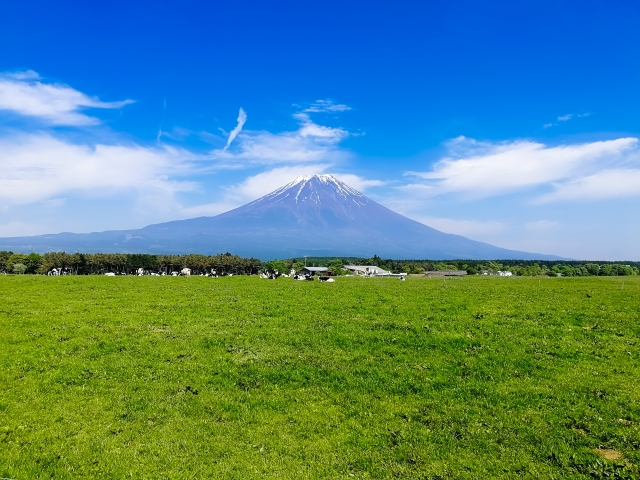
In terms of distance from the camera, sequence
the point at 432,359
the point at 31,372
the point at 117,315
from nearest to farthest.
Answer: the point at 31,372 → the point at 432,359 → the point at 117,315

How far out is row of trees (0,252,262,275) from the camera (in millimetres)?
83500

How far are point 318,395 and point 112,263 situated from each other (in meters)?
93.2

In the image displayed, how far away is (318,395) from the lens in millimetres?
9938

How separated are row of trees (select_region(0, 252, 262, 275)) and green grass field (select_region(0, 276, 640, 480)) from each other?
78.8 m

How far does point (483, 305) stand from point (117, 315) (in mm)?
17959

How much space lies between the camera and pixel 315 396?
9859mm

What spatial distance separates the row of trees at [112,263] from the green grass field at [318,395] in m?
78.8

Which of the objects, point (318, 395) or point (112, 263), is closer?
point (318, 395)

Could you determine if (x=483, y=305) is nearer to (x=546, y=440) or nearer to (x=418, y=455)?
(x=546, y=440)

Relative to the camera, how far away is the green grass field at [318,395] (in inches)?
283

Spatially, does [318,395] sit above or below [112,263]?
below

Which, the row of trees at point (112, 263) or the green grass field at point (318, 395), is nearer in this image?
the green grass field at point (318, 395)

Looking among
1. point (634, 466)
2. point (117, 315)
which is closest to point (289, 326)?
point (117, 315)

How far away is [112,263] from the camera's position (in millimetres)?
89062
